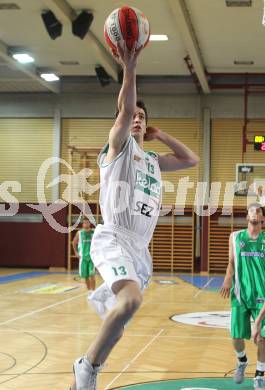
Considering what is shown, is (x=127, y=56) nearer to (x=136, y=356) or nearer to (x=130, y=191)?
(x=130, y=191)

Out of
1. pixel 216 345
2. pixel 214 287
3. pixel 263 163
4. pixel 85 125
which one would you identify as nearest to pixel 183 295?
pixel 214 287

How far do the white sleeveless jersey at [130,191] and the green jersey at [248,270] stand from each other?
2207mm

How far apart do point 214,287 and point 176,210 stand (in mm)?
4997

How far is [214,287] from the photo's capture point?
16.4m

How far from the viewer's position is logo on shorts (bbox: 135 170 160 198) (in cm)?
433

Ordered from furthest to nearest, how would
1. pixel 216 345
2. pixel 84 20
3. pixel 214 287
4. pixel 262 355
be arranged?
pixel 214 287, pixel 84 20, pixel 216 345, pixel 262 355

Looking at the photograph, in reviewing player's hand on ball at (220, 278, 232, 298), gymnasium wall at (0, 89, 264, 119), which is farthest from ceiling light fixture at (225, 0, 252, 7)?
player's hand on ball at (220, 278, 232, 298)

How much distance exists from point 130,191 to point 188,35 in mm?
11422

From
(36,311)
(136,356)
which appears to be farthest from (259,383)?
(36,311)

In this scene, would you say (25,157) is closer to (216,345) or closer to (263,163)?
(263,163)

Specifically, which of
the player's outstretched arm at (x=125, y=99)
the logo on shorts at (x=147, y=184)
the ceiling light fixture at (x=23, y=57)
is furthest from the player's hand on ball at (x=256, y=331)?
the ceiling light fixture at (x=23, y=57)

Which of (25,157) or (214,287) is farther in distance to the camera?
(25,157)

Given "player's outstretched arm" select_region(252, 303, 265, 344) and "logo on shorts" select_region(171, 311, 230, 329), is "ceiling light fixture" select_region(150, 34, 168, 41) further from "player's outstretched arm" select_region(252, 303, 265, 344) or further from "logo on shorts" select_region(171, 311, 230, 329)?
"player's outstretched arm" select_region(252, 303, 265, 344)

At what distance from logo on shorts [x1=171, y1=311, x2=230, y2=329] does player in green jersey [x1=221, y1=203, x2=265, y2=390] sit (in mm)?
3655
